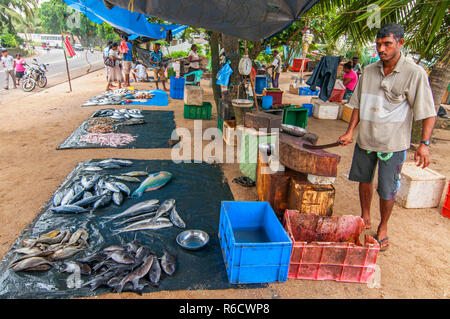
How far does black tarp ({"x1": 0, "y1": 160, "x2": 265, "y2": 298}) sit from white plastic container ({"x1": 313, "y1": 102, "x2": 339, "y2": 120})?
5.39m

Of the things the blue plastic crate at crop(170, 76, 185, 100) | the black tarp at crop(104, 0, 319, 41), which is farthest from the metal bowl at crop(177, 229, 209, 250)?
the blue plastic crate at crop(170, 76, 185, 100)

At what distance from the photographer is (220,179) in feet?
15.8

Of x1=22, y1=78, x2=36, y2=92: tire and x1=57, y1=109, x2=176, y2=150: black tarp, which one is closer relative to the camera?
x1=57, y1=109, x2=176, y2=150: black tarp

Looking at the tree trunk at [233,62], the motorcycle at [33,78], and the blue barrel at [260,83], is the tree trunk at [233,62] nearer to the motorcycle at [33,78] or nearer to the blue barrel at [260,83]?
the blue barrel at [260,83]

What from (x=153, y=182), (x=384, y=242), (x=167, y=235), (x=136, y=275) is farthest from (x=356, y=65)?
(x=136, y=275)

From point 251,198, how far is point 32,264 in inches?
109

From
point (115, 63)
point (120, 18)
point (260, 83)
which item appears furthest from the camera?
point (260, 83)

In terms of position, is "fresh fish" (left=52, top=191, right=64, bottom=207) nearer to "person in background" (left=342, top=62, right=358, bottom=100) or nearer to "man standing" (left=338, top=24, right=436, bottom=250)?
"man standing" (left=338, top=24, right=436, bottom=250)

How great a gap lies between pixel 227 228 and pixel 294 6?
3319mm

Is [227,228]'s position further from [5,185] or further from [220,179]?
[5,185]

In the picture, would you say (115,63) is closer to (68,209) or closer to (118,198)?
(118,198)

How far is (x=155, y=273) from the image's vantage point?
2.71m

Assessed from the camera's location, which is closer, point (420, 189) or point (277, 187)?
point (277, 187)

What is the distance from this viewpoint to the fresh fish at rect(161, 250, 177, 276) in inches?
109
